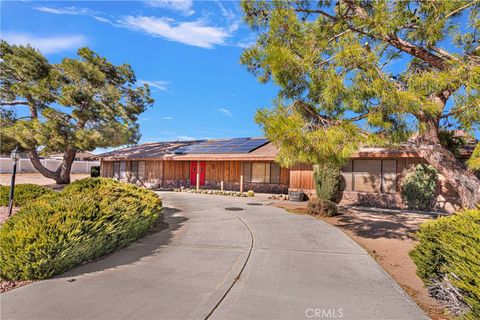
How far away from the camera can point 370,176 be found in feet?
47.2

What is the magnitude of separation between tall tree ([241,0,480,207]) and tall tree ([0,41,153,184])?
14994mm

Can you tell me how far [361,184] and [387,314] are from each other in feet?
39.1

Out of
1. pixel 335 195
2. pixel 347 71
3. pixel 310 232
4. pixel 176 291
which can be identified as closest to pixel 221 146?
pixel 335 195

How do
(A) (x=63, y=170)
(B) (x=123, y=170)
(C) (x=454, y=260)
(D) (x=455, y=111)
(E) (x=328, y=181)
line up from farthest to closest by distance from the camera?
(B) (x=123, y=170) < (A) (x=63, y=170) < (E) (x=328, y=181) < (D) (x=455, y=111) < (C) (x=454, y=260)

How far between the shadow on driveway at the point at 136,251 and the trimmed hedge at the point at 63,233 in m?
0.13

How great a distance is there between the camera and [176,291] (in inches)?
160

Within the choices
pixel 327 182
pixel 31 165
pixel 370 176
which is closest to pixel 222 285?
pixel 327 182

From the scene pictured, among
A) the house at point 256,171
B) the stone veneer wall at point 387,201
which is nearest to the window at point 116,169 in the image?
the house at point 256,171

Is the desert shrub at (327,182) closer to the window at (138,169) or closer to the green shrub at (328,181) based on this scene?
the green shrub at (328,181)

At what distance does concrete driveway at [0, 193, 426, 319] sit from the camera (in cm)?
351

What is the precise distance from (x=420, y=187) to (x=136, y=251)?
1216 cm

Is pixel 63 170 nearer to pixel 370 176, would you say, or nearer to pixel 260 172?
pixel 260 172

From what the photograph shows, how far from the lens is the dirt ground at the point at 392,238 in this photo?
438 centimetres

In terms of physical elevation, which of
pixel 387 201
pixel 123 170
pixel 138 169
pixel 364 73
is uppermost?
pixel 364 73
